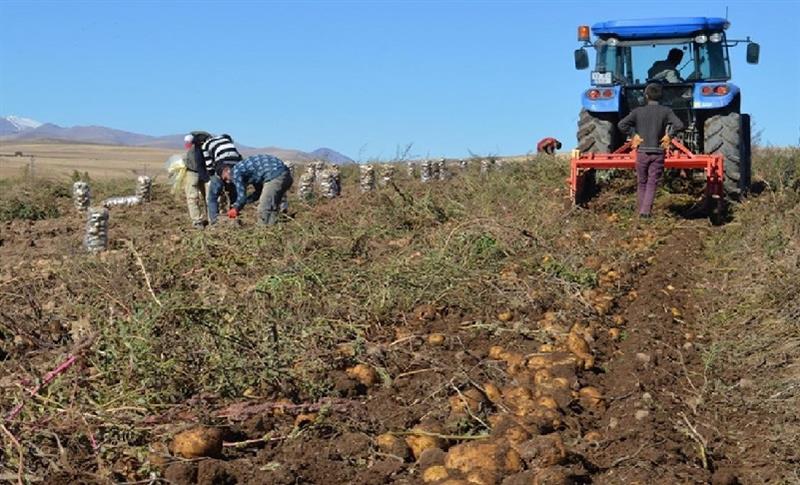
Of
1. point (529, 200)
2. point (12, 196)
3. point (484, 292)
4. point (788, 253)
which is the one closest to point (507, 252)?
point (484, 292)

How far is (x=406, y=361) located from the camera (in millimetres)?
4332

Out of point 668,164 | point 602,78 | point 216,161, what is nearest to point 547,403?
point 668,164

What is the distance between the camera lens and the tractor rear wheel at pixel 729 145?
9797 mm

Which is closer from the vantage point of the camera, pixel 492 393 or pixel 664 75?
pixel 492 393

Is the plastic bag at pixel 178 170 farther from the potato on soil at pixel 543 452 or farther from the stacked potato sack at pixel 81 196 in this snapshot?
the potato on soil at pixel 543 452

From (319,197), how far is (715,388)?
10634 mm

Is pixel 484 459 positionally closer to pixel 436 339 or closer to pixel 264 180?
pixel 436 339

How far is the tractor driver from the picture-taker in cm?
1072

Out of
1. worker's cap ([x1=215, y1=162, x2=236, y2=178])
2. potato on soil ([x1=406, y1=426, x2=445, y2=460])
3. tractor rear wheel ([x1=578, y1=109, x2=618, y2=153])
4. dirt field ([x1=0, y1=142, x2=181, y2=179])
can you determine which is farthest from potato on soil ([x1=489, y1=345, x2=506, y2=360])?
dirt field ([x1=0, y1=142, x2=181, y2=179])

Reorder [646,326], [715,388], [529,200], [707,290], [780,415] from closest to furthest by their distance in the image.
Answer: [780,415] < [715,388] < [646,326] < [707,290] < [529,200]

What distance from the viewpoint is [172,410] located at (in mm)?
3561

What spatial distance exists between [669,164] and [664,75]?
6.36 ft

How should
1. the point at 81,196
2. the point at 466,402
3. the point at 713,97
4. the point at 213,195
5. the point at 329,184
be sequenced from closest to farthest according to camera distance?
1. the point at 466,402
2. the point at 213,195
3. the point at 713,97
4. the point at 81,196
5. the point at 329,184

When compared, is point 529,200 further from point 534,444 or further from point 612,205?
point 534,444
